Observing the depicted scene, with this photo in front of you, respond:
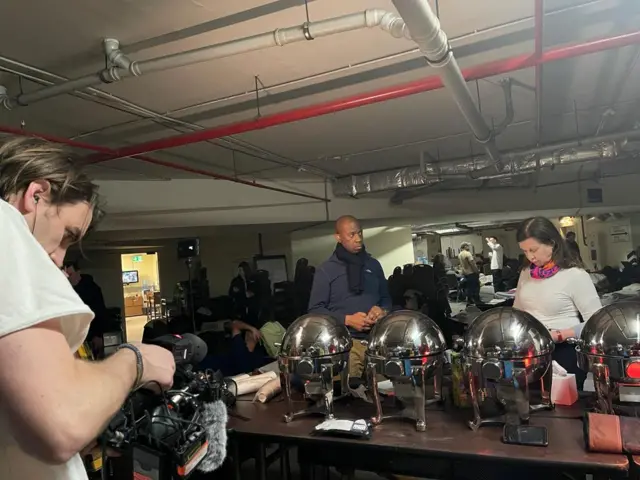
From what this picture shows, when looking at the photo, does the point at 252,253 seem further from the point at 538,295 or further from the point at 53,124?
the point at 538,295

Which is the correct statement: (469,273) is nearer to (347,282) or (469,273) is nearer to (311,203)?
(311,203)

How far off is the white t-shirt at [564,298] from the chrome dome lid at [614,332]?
0.64m

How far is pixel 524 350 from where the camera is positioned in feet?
5.32

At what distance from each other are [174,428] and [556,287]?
179cm

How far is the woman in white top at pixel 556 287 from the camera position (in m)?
2.25

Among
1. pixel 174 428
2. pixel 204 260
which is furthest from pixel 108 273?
pixel 174 428

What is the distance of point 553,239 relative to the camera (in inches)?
92.2

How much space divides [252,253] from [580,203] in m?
5.47

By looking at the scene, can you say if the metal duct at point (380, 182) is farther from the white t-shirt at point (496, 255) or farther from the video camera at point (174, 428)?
the video camera at point (174, 428)

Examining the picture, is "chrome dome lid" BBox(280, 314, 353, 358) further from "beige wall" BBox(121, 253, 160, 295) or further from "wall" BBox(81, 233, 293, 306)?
"beige wall" BBox(121, 253, 160, 295)

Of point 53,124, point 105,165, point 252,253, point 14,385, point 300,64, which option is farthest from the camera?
point 252,253

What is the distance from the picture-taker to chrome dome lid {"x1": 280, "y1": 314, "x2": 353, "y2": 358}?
6.16 feet

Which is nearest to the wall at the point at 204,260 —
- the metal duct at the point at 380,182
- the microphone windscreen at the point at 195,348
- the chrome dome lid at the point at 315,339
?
the metal duct at the point at 380,182

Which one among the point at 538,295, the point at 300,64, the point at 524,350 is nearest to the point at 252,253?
the point at 300,64
